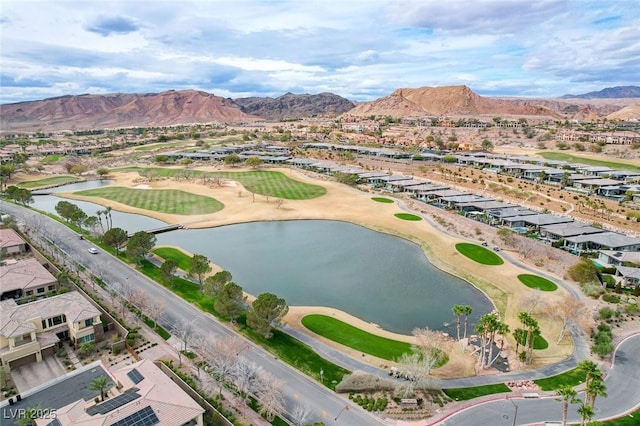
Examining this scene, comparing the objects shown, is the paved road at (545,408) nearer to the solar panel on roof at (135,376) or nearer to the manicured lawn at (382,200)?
the solar panel on roof at (135,376)

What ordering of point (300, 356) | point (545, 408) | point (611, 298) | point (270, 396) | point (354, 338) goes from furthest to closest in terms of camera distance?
point (611, 298) < point (354, 338) < point (300, 356) < point (545, 408) < point (270, 396)

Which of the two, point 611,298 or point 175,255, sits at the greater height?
point 175,255

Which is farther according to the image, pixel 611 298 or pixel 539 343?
pixel 611 298

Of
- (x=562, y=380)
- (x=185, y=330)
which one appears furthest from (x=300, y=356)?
(x=562, y=380)

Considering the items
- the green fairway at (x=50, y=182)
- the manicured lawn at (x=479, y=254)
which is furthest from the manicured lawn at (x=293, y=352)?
the green fairway at (x=50, y=182)

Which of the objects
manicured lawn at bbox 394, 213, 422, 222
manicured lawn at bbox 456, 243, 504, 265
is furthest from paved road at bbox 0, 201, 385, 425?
manicured lawn at bbox 394, 213, 422, 222

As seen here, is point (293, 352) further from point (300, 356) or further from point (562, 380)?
point (562, 380)
